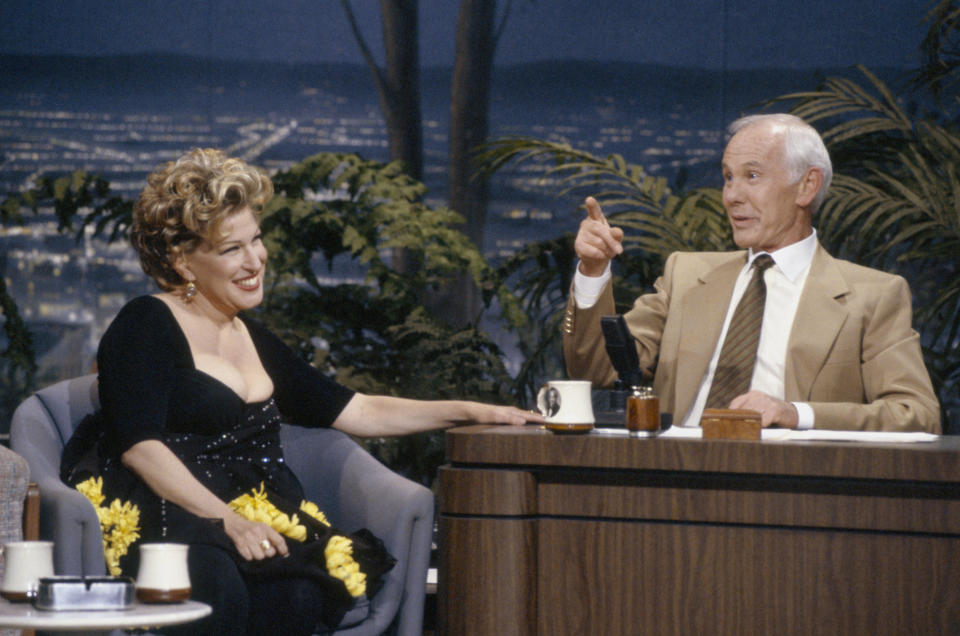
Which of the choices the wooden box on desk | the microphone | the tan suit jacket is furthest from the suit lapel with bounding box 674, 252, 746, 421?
the wooden box on desk

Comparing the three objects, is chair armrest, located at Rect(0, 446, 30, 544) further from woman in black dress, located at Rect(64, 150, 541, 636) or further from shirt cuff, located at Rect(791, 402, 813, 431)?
shirt cuff, located at Rect(791, 402, 813, 431)

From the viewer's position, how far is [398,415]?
286 cm

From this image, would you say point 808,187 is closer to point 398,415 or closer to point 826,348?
point 826,348

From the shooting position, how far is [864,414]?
7.98 feet

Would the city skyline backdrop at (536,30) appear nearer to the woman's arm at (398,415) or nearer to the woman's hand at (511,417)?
the woman's arm at (398,415)

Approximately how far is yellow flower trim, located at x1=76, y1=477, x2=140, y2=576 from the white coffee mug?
0.95m

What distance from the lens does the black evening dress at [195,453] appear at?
2.35 m

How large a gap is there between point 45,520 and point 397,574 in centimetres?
73

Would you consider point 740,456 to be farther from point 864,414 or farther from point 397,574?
point 397,574

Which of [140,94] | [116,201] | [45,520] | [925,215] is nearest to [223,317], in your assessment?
[45,520]

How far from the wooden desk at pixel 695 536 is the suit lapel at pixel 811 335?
576 mm

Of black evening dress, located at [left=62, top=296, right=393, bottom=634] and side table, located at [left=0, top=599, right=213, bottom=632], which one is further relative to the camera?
black evening dress, located at [left=62, top=296, right=393, bottom=634]

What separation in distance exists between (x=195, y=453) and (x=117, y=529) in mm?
229

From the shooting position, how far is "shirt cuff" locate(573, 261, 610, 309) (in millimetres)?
2594
